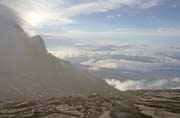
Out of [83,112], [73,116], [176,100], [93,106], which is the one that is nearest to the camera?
[73,116]

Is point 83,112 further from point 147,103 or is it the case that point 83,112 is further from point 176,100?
point 176,100

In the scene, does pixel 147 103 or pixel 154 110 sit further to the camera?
pixel 147 103

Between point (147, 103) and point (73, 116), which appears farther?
point (147, 103)

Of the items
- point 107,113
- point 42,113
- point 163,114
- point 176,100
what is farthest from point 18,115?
point 176,100

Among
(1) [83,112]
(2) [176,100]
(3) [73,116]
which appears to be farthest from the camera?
(2) [176,100]

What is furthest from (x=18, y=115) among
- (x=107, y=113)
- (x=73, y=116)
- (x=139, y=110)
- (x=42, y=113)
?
(x=139, y=110)

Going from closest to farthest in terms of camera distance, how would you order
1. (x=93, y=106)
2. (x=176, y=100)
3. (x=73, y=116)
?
(x=73, y=116), (x=93, y=106), (x=176, y=100)

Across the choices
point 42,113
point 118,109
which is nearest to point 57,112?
point 42,113

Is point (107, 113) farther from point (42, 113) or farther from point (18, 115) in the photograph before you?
point (18, 115)

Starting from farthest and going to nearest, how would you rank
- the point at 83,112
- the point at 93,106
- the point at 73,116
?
1. the point at 93,106
2. the point at 83,112
3. the point at 73,116
